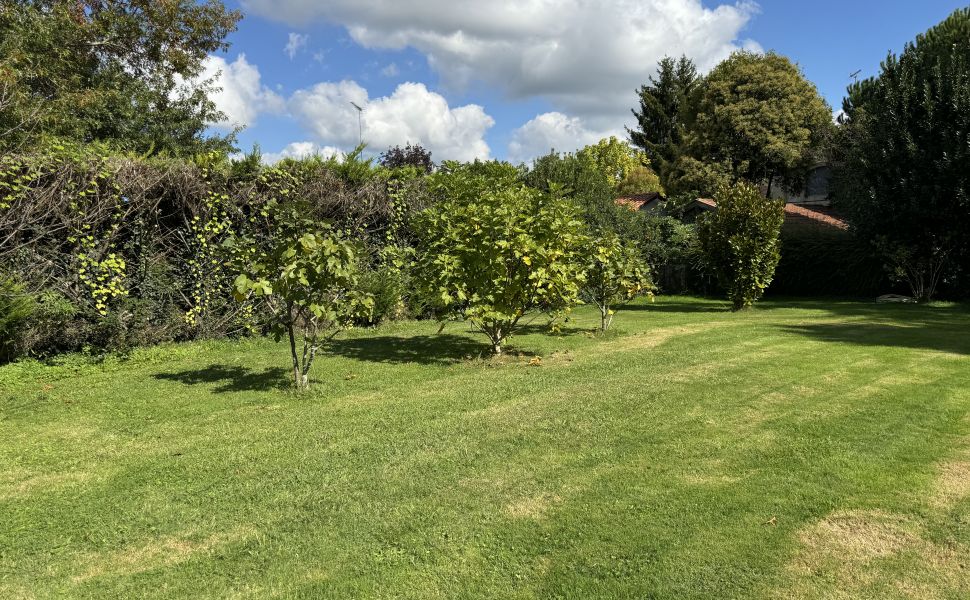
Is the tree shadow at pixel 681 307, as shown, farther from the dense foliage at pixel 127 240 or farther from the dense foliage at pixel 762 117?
the dense foliage at pixel 762 117

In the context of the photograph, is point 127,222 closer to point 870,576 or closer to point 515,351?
point 515,351

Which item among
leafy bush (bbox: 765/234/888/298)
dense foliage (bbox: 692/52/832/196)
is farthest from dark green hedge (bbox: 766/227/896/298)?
dense foliage (bbox: 692/52/832/196)

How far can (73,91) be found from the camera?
45.5 ft

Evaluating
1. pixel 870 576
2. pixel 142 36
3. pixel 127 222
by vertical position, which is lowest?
pixel 870 576

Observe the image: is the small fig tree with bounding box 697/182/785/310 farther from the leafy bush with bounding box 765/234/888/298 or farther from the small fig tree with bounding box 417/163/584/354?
the small fig tree with bounding box 417/163/584/354

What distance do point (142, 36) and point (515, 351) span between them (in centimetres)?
1471

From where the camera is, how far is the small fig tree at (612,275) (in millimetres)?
9547

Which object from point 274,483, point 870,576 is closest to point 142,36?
point 274,483

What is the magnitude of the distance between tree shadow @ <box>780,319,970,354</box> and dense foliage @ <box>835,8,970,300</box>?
17.8 feet

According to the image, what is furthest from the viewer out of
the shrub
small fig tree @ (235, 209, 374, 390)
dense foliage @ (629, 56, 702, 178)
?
dense foliage @ (629, 56, 702, 178)

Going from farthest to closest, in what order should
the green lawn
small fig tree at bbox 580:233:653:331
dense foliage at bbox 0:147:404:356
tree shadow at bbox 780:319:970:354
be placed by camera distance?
small fig tree at bbox 580:233:653:331
tree shadow at bbox 780:319:970:354
dense foliage at bbox 0:147:404:356
the green lawn

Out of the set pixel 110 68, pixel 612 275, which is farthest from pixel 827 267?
pixel 110 68

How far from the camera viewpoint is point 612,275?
9.79 metres

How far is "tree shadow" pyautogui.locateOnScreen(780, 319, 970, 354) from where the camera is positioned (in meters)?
8.38
